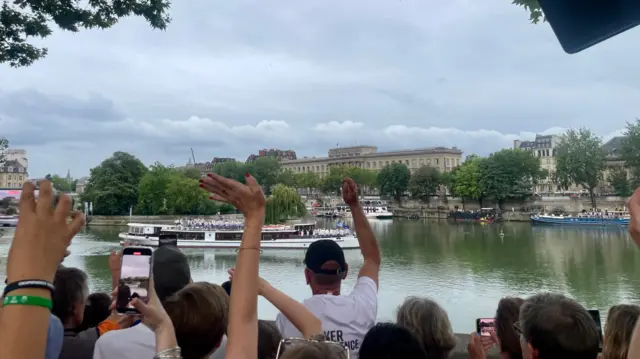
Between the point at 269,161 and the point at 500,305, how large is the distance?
6822 cm

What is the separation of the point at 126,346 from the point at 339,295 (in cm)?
91

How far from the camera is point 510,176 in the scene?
5188cm

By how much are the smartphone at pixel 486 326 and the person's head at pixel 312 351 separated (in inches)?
41.7

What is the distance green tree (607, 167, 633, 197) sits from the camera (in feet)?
142

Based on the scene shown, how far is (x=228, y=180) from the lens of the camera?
138 cm

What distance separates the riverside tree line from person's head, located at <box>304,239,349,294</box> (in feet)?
117

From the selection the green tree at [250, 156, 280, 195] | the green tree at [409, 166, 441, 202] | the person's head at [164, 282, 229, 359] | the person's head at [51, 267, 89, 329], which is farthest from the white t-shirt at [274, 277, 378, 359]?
the green tree at [250, 156, 280, 195]

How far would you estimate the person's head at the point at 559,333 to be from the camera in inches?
57.3

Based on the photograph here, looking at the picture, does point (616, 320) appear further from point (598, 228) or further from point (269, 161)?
point (269, 161)

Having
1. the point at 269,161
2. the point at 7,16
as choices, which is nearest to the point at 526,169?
the point at 269,161

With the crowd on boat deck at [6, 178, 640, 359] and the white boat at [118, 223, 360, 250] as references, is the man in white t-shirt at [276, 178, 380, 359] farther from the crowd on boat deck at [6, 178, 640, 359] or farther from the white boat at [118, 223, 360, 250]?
the white boat at [118, 223, 360, 250]

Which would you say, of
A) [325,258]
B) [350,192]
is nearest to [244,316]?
[325,258]

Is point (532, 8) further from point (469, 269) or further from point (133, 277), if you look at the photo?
point (469, 269)

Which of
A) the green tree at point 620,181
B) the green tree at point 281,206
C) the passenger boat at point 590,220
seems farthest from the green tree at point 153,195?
the green tree at point 620,181
